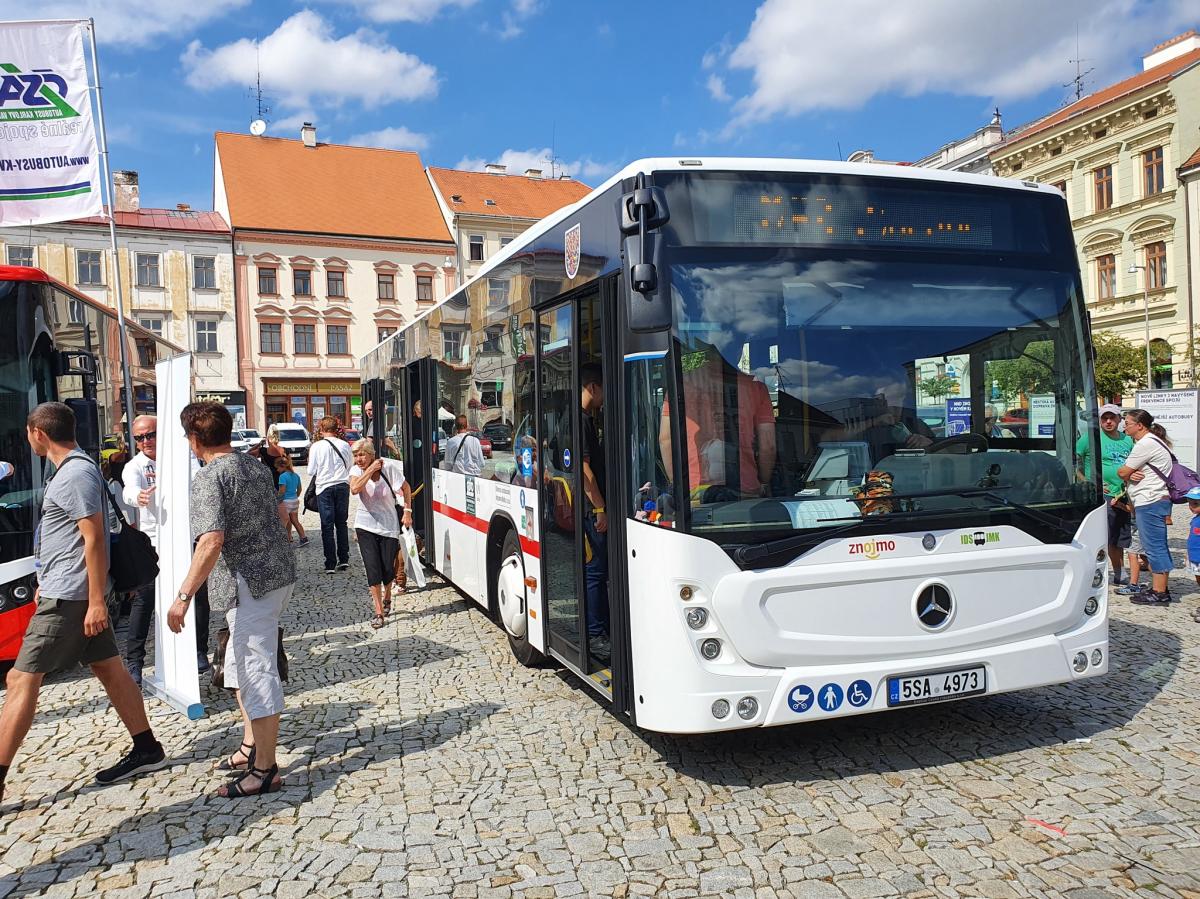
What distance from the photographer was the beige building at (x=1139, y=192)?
37.9 metres

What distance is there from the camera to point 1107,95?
4556 cm

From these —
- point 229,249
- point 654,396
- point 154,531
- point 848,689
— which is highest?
point 229,249

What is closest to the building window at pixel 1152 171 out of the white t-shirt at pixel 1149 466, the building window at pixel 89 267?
the white t-shirt at pixel 1149 466

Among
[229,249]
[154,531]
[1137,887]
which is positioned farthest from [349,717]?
[229,249]

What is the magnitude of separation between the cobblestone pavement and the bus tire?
0.42 metres

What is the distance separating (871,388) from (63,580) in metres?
4.15

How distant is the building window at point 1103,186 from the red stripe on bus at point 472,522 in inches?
1596

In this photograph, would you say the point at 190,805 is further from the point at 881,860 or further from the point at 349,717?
the point at 881,860

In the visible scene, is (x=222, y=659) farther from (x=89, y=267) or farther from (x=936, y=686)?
(x=89, y=267)

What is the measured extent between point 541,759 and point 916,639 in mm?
2100

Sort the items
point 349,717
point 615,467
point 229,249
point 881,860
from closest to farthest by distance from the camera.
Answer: point 881,860 < point 615,467 < point 349,717 < point 229,249

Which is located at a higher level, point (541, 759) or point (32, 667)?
point (32, 667)

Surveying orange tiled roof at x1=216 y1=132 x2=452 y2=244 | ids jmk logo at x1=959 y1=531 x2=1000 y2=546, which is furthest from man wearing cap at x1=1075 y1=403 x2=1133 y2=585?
orange tiled roof at x1=216 y1=132 x2=452 y2=244

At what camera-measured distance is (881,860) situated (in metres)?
4.01
